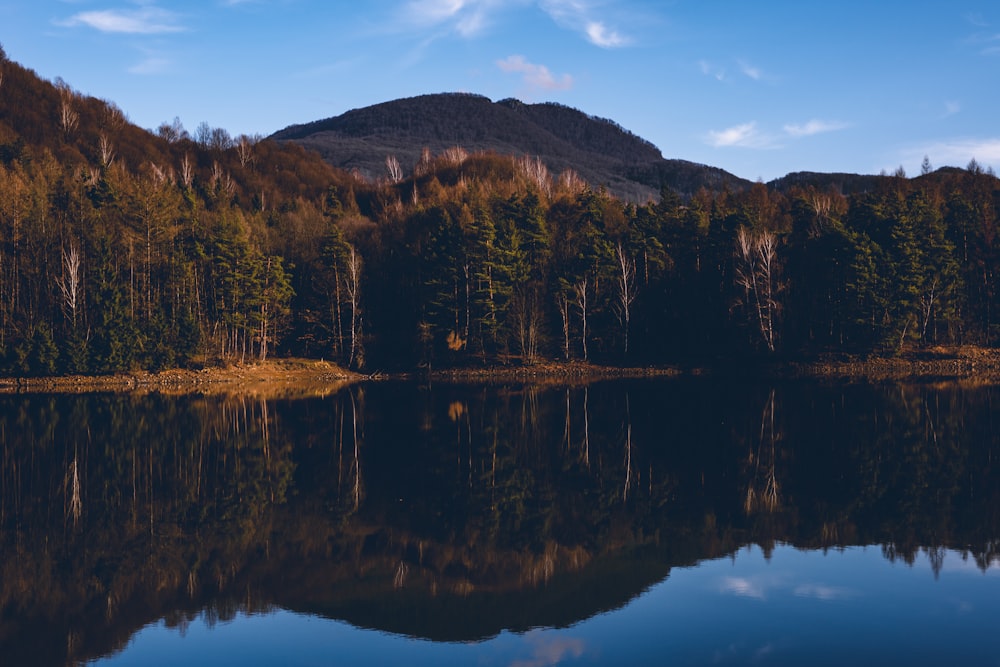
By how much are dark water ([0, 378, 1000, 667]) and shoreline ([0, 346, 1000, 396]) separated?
79.4ft

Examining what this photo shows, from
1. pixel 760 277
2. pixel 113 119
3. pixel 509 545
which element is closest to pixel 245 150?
pixel 113 119

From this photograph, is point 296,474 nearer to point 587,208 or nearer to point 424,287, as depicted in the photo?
point 424,287

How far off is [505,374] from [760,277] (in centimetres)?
2138

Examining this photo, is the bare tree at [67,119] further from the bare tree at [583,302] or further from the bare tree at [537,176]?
the bare tree at [583,302]

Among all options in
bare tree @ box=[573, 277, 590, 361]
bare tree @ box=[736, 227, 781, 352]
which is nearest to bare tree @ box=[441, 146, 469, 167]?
bare tree @ box=[573, 277, 590, 361]

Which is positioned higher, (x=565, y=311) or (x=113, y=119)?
(x=113, y=119)

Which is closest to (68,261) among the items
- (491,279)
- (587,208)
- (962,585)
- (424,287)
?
(424,287)

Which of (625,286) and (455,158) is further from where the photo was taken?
(455,158)

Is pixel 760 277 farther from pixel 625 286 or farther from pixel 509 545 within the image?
pixel 509 545

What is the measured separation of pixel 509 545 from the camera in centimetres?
1636

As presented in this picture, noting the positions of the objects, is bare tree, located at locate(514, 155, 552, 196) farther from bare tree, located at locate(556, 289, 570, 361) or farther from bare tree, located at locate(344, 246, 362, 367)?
bare tree, located at locate(344, 246, 362, 367)

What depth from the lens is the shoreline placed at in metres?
54.5

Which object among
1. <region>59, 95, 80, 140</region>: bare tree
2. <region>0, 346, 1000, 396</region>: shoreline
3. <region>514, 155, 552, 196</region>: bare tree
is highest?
<region>59, 95, 80, 140</region>: bare tree

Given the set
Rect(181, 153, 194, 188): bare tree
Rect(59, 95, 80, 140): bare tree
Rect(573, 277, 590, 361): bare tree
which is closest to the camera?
Rect(573, 277, 590, 361): bare tree
